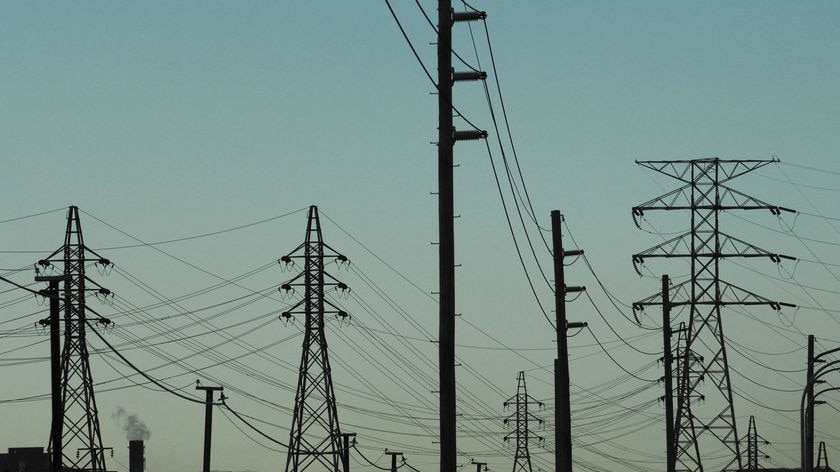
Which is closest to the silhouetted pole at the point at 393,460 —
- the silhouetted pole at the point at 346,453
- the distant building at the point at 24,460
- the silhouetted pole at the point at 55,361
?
the silhouetted pole at the point at 346,453

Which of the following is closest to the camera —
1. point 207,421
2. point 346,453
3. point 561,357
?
point 561,357

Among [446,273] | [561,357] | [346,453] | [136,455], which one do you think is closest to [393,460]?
[346,453]

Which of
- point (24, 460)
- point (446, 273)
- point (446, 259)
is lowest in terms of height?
point (446, 273)

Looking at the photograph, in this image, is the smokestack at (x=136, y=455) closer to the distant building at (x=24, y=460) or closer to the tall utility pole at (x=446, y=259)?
the distant building at (x=24, y=460)

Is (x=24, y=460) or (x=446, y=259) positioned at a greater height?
(x=24, y=460)

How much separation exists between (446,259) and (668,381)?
33.8 meters

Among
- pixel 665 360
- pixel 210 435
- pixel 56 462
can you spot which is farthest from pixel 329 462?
pixel 56 462

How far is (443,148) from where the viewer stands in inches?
1088

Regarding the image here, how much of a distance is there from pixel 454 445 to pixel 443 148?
4.90 m

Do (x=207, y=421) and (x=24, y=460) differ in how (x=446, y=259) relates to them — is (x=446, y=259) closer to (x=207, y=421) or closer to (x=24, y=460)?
(x=207, y=421)

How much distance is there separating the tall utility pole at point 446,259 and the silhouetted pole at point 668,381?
31.9 metres

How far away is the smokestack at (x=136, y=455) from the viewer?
100 m

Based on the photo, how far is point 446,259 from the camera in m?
27.3

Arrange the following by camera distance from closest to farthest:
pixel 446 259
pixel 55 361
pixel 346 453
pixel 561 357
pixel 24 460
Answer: pixel 446 259
pixel 55 361
pixel 561 357
pixel 346 453
pixel 24 460
